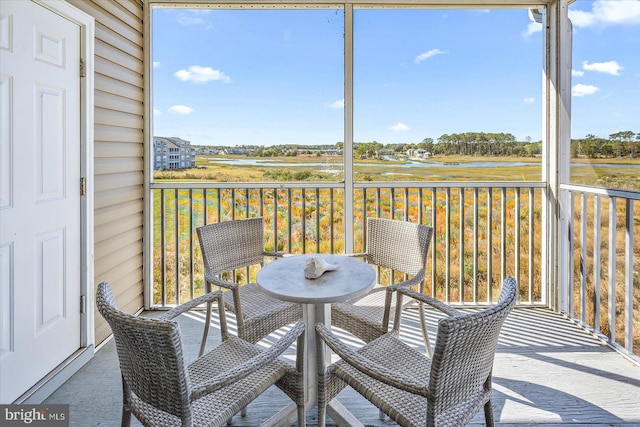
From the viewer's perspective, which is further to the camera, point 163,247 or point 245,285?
point 163,247

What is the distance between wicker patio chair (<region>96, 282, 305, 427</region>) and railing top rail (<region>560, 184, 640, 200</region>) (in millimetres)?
2231

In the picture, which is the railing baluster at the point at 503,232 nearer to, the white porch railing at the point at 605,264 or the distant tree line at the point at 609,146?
the white porch railing at the point at 605,264

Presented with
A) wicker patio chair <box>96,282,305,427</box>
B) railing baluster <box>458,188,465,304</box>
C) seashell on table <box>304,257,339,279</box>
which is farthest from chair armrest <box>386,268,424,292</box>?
railing baluster <box>458,188,465,304</box>

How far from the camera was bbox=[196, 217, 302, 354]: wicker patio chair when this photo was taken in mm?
2070

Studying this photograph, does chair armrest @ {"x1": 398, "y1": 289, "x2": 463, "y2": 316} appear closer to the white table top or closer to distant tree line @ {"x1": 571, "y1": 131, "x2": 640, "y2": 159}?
the white table top

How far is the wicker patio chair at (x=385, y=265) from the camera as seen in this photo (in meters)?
2.06

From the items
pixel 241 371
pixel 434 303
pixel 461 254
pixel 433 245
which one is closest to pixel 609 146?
pixel 461 254

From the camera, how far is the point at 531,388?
2.19 m

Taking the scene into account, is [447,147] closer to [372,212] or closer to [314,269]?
[372,212]

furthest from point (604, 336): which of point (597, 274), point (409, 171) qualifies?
point (409, 171)

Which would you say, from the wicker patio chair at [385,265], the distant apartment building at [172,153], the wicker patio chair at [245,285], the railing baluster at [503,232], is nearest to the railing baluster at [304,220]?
the wicker patio chair at [245,285]

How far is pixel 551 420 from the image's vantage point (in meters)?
1.91

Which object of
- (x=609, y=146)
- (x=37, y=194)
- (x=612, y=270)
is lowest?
(x=612, y=270)

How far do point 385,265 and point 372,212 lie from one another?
0.92 m
